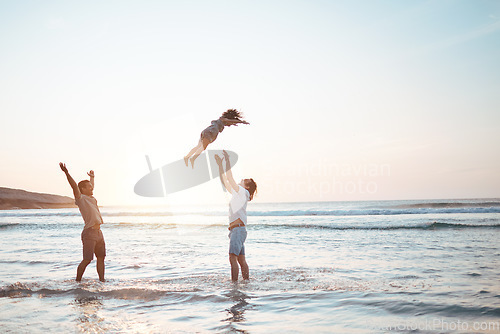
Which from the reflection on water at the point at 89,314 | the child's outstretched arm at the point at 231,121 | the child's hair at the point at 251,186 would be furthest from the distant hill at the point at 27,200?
the child's hair at the point at 251,186

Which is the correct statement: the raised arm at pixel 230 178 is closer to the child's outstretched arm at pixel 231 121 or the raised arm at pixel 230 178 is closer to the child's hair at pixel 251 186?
the child's hair at pixel 251 186

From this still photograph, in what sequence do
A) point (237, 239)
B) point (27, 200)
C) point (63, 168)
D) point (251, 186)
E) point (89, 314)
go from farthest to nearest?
point (27, 200) < point (251, 186) < point (237, 239) < point (63, 168) < point (89, 314)

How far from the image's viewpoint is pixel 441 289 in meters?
6.29

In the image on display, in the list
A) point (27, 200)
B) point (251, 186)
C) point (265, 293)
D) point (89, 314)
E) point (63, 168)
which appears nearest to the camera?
point (89, 314)

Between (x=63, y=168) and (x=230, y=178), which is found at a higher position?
(x=63, y=168)

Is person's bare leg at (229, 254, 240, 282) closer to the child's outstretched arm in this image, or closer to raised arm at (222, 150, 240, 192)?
raised arm at (222, 150, 240, 192)

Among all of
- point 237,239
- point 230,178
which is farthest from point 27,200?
point 230,178

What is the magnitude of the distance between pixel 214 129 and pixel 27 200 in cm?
8278

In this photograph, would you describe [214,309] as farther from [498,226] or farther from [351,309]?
[498,226]

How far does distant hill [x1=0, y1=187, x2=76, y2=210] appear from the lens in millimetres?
73475

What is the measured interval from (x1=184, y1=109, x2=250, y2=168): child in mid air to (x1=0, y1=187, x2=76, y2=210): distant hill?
77.9 metres

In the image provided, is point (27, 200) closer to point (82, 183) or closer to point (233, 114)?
point (82, 183)

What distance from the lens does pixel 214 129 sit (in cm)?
696

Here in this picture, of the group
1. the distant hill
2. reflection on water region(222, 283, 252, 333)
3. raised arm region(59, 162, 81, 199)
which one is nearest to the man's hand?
raised arm region(59, 162, 81, 199)
